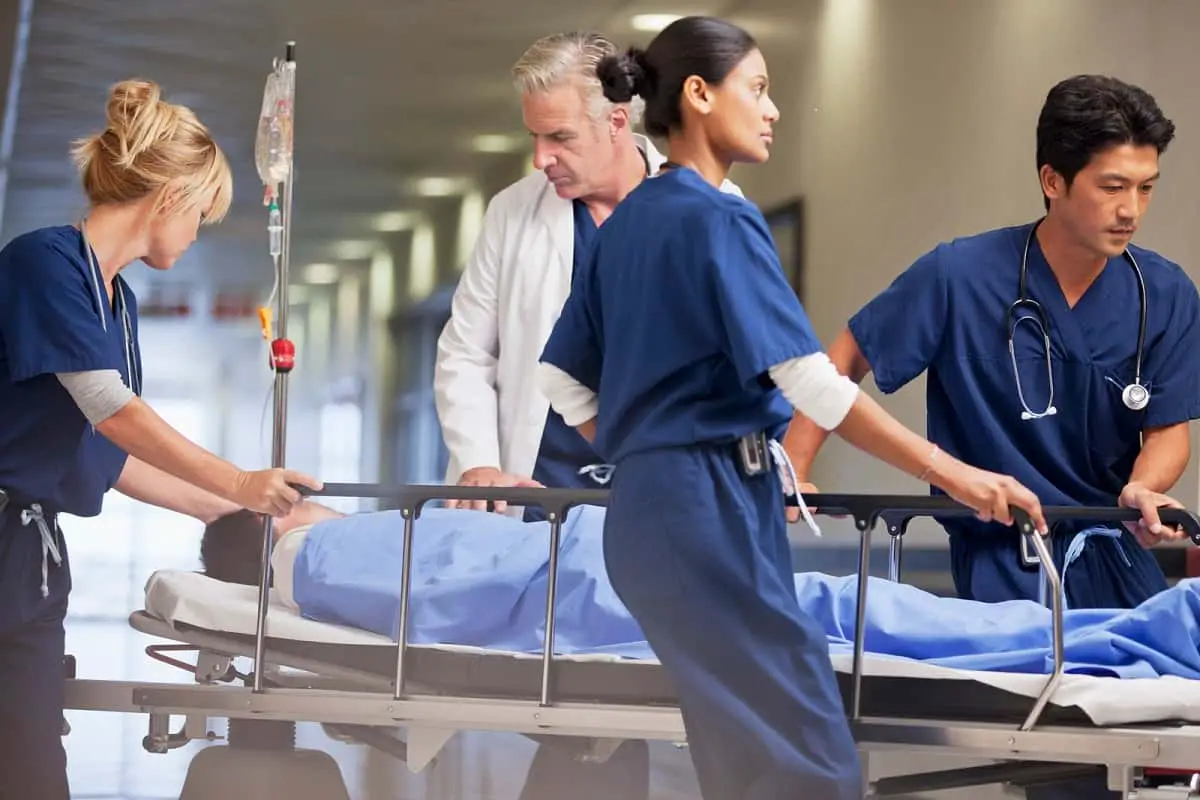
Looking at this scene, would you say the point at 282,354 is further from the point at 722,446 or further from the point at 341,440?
the point at 341,440

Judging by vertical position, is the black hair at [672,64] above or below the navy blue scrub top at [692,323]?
above

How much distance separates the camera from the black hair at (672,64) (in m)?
1.76

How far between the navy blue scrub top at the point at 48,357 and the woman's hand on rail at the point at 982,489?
3.66 feet

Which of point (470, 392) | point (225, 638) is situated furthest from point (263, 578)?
point (470, 392)

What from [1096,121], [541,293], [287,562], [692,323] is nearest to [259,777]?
[287,562]

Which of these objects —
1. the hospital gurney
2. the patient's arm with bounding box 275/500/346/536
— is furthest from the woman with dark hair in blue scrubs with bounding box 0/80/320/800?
the patient's arm with bounding box 275/500/346/536

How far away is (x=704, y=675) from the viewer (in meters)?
1.67

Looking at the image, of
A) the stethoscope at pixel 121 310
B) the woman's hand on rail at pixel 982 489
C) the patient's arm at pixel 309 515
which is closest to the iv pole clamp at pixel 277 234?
the stethoscope at pixel 121 310

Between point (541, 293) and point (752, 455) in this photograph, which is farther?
point (541, 293)

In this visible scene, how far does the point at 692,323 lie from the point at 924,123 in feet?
12.5

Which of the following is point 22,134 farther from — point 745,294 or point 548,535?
point 745,294

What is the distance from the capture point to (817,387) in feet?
5.48

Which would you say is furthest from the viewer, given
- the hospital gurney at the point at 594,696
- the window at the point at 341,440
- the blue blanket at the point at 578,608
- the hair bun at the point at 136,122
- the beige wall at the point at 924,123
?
the window at the point at 341,440

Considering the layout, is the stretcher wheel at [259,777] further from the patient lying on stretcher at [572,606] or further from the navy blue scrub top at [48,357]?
the navy blue scrub top at [48,357]
